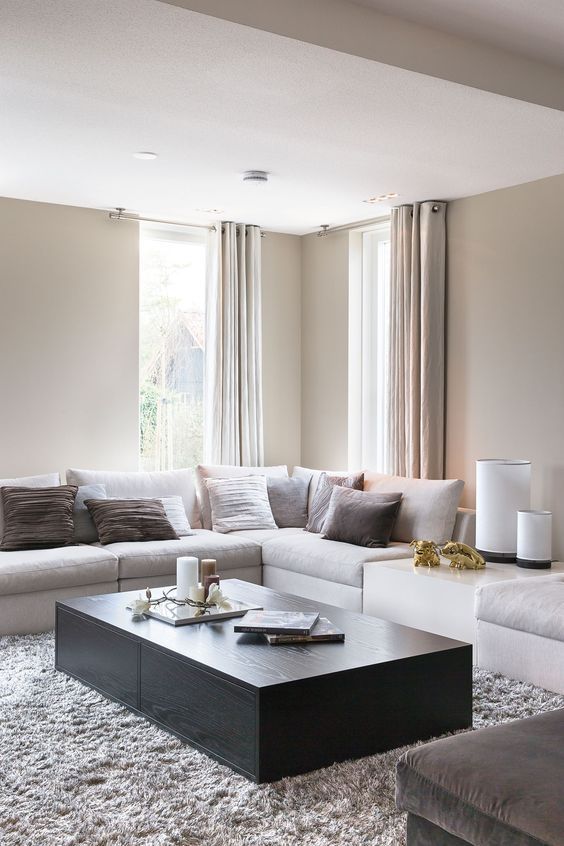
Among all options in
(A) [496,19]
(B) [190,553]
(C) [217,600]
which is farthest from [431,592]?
(A) [496,19]

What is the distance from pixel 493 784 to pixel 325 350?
515cm

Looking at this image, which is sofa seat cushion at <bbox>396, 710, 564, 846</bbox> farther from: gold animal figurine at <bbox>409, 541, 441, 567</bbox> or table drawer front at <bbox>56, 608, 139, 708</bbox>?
gold animal figurine at <bbox>409, 541, 441, 567</bbox>

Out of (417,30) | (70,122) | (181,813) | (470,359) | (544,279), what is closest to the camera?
(181,813)

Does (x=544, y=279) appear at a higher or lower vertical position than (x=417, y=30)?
lower

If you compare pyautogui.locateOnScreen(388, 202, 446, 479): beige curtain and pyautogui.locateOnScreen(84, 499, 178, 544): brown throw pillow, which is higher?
pyautogui.locateOnScreen(388, 202, 446, 479): beige curtain

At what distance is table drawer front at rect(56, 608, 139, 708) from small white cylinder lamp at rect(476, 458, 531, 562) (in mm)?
2258

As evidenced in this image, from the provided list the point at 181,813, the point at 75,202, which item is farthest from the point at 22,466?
the point at 181,813

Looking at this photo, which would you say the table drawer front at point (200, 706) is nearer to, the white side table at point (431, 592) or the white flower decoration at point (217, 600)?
the white flower decoration at point (217, 600)

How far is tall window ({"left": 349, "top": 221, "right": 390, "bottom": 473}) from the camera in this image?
6.62m

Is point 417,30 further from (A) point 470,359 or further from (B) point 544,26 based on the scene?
(A) point 470,359

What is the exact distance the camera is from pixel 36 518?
17.0ft

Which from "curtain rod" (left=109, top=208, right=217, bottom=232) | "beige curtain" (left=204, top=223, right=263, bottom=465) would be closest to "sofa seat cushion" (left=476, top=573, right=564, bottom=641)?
"beige curtain" (left=204, top=223, right=263, bottom=465)

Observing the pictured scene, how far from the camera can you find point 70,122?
4.18 meters

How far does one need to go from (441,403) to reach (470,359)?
0.35 metres
